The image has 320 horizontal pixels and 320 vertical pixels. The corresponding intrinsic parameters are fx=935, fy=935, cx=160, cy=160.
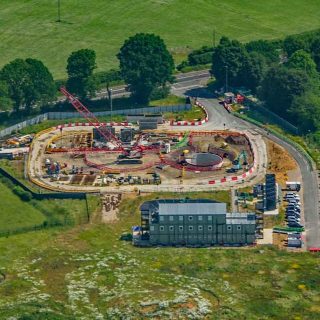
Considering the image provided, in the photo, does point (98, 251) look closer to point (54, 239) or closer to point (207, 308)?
point (54, 239)

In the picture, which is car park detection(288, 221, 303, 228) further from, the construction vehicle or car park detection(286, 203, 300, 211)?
the construction vehicle

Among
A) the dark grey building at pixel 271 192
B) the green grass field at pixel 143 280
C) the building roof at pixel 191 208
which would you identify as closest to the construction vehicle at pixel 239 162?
the dark grey building at pixel 271 192

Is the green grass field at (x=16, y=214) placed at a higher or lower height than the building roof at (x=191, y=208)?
lower

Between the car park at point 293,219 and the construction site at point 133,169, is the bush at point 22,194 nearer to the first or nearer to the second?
the construction site at point 133,169

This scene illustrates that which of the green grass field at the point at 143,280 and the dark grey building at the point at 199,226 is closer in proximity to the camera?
the green grass field at the point at 143,280

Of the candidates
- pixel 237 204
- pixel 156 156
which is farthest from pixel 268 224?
pixel 156 156

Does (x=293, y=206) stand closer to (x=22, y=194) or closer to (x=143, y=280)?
(x=143, y=280)

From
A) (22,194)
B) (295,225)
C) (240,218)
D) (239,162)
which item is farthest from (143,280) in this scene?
(239,162)
